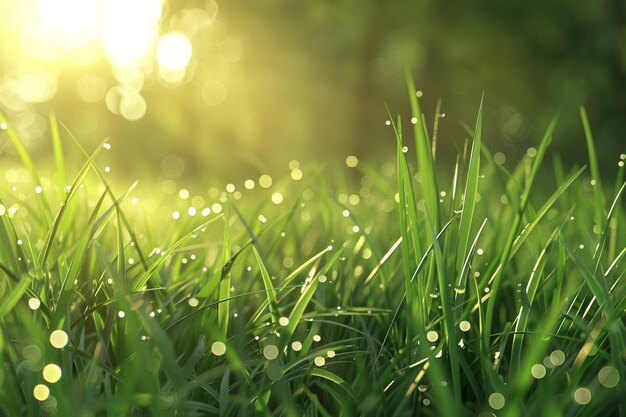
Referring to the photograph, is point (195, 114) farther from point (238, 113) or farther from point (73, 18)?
point (73, 18)

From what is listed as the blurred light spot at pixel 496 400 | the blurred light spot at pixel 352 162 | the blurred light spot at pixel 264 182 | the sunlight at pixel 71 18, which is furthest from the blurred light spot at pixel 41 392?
the sunlight at pixel 71 18

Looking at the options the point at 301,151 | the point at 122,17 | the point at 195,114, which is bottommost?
the point at 301,151

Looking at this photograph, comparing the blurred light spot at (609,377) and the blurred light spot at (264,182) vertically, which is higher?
the blurred light spot at (609,377)

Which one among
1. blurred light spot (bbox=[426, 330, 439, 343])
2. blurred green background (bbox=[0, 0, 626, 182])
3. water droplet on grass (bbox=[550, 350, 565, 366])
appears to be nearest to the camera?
water droplet on grass (bbox=[550, 350, 565, 366])

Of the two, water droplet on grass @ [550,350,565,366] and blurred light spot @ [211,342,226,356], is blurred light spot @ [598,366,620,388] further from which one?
blurred light spot @ [211,342,226,356]

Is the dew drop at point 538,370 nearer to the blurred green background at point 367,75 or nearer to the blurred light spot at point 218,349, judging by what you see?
the blurred light spot at point 218,349

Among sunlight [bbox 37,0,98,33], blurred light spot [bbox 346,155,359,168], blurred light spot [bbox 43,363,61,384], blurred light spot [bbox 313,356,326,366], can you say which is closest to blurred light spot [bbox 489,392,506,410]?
blurred light spot [bbox 313,356,326,366]

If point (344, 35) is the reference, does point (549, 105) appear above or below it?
below

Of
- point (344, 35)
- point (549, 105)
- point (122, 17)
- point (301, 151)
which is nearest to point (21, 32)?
point (122, 17)
